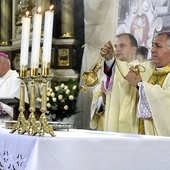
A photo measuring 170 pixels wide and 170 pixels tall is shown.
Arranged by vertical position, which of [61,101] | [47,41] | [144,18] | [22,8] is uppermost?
[22,8]

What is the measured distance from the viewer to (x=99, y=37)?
21.8ft

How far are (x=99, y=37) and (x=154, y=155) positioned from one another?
174 inches

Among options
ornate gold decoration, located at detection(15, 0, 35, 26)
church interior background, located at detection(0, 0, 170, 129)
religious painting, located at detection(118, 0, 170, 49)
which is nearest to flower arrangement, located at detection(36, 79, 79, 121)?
church interior background, located at detection(0, 0, 170, 129)

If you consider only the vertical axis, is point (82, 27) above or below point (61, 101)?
above

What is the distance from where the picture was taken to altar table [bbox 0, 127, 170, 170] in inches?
81.3

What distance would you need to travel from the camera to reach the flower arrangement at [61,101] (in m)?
6.21

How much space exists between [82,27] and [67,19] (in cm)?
28

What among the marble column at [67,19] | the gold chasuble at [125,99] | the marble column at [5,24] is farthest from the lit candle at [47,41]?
the marble column at [5,24]

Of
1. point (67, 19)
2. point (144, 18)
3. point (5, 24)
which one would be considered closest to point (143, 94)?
point (144, 18)

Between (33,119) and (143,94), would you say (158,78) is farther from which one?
(33,119)

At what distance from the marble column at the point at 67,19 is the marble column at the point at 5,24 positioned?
115 centimetres

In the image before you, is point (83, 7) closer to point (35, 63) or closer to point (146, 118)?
point (146, 118)

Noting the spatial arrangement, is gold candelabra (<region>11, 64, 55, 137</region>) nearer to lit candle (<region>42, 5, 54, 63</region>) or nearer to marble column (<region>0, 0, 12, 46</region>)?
lit candle (<region>42, 5, 54, 63</region>)

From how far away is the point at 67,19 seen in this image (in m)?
7.22
